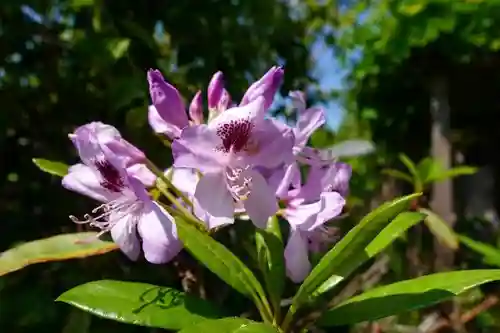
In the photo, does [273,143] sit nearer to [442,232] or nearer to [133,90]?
[133,90]

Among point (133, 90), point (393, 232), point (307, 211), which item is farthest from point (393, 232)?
point (133, 90)

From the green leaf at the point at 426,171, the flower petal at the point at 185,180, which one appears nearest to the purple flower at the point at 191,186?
the flower petal at the point at 185,180

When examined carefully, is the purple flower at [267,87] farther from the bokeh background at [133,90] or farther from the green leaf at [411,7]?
the green leaf at [411,7]

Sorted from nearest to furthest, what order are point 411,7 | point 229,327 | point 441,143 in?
point 229,327
point 411,7
point 441,143

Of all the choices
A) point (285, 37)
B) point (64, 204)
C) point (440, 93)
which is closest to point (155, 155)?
point (64, 204)

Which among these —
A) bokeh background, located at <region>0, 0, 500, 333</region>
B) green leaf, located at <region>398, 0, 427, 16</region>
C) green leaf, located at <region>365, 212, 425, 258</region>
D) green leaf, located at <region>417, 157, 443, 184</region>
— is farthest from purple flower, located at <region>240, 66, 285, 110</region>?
green leaf, located at <region>398, 0, 427, 16</region>

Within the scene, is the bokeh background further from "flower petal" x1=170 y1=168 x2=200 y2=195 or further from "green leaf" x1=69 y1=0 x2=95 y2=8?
"flower petal" x1=170 y1=168 x2=200 y2=195

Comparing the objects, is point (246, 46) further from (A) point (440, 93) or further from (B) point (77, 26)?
(A) point (440, 93)
